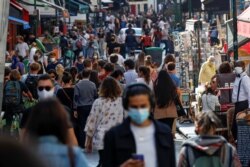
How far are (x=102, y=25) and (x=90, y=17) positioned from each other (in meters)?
4.26

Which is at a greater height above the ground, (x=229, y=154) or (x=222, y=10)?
(x=222, y=10)

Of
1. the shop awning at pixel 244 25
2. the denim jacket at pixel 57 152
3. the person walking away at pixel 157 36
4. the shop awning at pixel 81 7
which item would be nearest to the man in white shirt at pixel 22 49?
the person walking away at pixel 157 36

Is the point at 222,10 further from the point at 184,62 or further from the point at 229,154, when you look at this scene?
the point at 229,154

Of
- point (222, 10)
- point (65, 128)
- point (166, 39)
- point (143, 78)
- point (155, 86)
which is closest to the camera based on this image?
point (65, 128)

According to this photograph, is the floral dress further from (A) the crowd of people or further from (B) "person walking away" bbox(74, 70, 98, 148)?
(B) "person walking away" bbox(74, 70, 98, 148)

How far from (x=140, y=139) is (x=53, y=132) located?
4.23ft

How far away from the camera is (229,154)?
699cm

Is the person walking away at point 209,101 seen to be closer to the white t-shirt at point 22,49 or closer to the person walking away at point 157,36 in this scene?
the white t-shirt at point 22,49

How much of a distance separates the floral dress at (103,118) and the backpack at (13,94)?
4511mm

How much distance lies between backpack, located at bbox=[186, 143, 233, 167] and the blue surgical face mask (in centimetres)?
78

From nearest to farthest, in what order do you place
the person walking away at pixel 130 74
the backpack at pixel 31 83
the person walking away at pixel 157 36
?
the backpack at pixel 31 83
the person walking away at pixel 130 74
the person walking away at pixel 157 36

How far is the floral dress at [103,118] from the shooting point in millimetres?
11023

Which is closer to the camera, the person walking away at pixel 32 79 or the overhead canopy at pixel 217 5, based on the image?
the person walking away at pixel 32 79

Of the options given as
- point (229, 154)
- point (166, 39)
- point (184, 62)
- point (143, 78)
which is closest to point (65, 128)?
point (229, 154)
